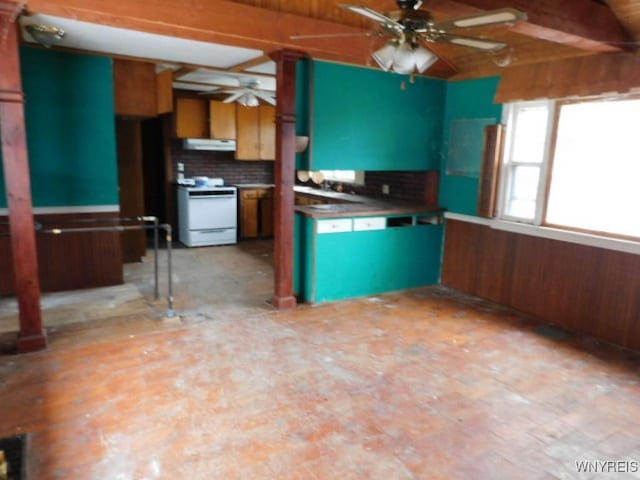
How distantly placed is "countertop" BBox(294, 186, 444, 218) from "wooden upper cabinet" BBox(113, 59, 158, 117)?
6.94 ft

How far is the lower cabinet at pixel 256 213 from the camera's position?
7.45 metres

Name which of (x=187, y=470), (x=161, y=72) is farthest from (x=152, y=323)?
(x=161, y=72)

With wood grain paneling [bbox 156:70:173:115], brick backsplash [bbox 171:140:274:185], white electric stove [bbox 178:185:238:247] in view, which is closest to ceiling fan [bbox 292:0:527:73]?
wood grain paneling [bbox 156:70:173:115]

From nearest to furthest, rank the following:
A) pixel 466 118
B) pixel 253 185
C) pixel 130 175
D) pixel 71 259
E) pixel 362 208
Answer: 1. pixel 71 259
2. pixel 362 208
3. pixel 466 118
4. pixel 130 175
5. pixel 253 185

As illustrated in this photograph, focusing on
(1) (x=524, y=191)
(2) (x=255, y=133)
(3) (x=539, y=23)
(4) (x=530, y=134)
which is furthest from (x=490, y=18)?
(2) (x=255, y=133)

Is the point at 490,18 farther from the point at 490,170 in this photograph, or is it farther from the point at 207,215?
the point at 207,215

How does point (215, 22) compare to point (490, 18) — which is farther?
point (215, 22)

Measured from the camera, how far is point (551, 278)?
420 centimetres

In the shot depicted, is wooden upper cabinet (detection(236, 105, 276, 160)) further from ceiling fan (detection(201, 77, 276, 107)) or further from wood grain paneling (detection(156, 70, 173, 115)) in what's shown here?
wood grain paneling (detection(156, 70, 173, 115))

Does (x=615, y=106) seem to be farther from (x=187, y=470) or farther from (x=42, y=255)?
(x=42, y=255)

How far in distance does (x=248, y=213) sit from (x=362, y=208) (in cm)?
316

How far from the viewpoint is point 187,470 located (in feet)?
7.09

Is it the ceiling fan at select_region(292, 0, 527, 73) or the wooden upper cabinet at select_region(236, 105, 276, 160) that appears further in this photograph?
the wooden upper cabinet at select_region(236, 105, 276, 160)

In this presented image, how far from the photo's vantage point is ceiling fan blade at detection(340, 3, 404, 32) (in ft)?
7.45
